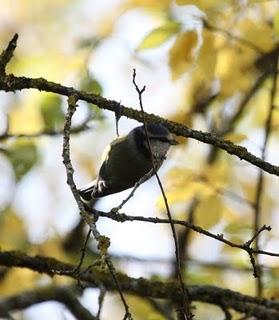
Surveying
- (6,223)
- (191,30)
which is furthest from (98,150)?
(191,30)

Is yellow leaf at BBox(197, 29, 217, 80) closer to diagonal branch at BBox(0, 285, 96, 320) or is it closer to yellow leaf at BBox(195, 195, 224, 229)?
yellow leaf at BBox(195, 195, 224, 229)

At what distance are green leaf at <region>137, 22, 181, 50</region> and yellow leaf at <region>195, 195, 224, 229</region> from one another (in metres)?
0.71

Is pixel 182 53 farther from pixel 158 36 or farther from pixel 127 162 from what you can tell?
pixel 127 162

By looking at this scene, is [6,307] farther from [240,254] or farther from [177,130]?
[240,254]

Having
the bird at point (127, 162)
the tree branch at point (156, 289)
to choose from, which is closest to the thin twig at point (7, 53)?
the bird at point (127, 162)

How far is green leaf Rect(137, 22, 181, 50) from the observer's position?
2236 millimetres

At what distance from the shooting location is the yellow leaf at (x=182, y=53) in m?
2.42

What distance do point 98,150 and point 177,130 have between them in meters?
3.06

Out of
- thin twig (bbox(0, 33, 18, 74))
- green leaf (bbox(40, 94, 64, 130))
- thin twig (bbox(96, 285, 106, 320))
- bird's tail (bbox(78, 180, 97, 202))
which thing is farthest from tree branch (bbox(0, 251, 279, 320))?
thin twig (bbox(0, 33, 18, 74))

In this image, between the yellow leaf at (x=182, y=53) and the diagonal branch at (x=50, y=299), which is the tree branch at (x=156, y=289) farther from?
the yellow leaf at (x=182, y=53)

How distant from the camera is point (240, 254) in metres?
3.85

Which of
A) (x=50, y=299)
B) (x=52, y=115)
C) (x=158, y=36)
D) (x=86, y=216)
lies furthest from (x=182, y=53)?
(x=86, y=216)

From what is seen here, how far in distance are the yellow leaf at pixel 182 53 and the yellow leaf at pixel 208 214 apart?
1.66 ft

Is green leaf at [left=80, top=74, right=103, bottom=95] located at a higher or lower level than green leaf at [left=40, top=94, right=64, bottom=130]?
lower
